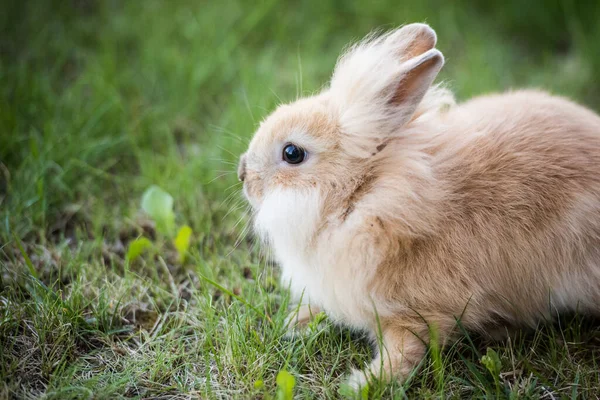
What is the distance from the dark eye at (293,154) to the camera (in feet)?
7.16

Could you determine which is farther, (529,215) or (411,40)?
(411,40)

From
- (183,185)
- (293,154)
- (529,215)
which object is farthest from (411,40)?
(183,185)

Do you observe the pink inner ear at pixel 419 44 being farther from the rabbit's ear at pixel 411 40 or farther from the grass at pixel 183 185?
the grass at pixel 183 185

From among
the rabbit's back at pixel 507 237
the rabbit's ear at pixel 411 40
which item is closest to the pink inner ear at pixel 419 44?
the rabbit's ear at pixel 411 40

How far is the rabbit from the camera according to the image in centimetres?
205

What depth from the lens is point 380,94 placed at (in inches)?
83.0

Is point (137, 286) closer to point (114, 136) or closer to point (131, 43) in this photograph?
point (114, 136)

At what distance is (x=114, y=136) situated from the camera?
343 centimetres

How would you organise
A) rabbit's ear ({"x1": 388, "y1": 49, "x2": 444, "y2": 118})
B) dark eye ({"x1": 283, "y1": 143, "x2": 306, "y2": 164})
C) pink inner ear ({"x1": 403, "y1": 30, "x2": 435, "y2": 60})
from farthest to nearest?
pink inner ear ({"x1": 403, "y1": 30, "x2": 435, "y2": 60}) → dark eye ({"x1": 283, "y1": 143, "x2": 306, "y2": 164}) → rabbit's ear ({"x1": 388, "y1": 49, "x2": 444, "y2": 118})

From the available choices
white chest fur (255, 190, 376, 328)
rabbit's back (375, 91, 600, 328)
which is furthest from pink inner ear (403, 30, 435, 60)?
white chest fur (255, 190, 376, 328)

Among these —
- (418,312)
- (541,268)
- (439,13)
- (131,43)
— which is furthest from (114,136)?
(439,13)

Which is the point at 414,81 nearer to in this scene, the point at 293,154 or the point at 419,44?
the point at 419,44

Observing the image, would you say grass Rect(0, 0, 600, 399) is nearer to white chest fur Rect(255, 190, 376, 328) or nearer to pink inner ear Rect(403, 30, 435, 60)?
white chest fur Rect(255, 190, 376, 328)

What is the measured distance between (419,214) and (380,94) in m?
0.45
